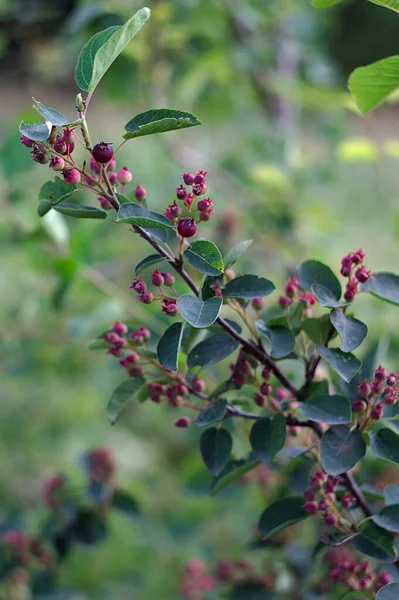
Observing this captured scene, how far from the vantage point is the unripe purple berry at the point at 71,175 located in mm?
426

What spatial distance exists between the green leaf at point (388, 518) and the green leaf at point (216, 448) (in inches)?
4.1

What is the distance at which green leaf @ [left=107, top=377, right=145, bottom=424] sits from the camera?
20.3 inches

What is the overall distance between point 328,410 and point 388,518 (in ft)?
0.27

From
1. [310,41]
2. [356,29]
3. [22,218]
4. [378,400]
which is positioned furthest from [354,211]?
[378,400]

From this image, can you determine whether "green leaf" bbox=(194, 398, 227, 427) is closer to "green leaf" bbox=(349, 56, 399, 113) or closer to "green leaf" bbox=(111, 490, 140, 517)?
"green leaf" bbox=(349, 56, 399, 113)

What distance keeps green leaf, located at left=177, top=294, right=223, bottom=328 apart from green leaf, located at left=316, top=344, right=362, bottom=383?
84 millimetres

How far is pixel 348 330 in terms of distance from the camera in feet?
1.50

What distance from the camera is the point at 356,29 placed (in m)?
5.02

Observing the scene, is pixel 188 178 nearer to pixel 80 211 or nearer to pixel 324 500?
pixel 80 211

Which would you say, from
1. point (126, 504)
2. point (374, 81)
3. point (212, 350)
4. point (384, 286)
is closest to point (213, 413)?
point (212, 350)

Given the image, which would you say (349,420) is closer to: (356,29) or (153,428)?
(153,428)

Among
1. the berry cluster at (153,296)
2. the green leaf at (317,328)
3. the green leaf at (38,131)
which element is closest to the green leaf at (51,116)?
the green leaf at (38,131)

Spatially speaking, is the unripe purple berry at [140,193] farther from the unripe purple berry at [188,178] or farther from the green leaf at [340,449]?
the green leaf at [340,449]

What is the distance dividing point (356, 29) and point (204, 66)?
3.98 m
